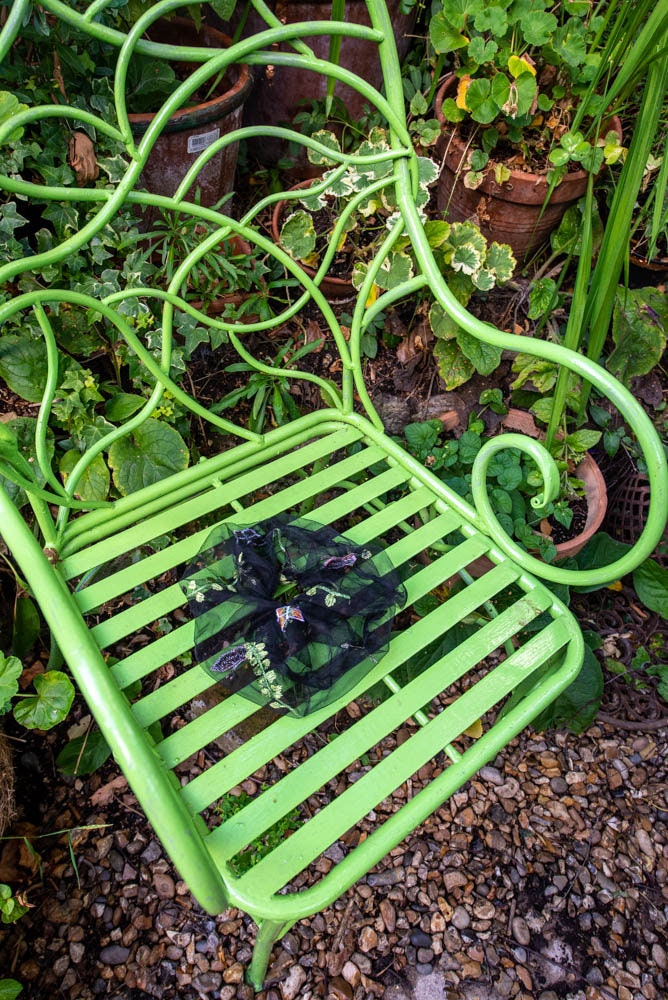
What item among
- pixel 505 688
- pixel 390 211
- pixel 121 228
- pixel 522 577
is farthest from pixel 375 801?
pixel 390 211

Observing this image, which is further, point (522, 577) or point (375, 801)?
point (522, 577)

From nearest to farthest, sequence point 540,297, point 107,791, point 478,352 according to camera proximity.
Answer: point 107,791
point 478,352
point 540,297

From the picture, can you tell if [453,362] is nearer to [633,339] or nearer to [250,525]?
[633,339]

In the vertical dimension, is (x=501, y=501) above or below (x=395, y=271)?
below

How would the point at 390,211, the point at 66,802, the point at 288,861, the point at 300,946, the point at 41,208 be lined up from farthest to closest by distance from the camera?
the point at 390,211
the point at 41,208
the point at 66,802
the point at 300,946
the point at 288,861

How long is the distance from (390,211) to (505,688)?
61.2 inches

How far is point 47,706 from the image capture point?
1.24m

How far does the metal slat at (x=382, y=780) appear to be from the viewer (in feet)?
2.82

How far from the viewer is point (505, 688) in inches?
42.1

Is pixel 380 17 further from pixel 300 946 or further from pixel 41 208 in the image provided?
pixel 300 946

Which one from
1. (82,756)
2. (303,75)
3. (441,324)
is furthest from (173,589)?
(303,75)

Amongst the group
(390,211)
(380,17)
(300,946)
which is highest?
(380,17)

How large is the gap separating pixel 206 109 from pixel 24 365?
80cm

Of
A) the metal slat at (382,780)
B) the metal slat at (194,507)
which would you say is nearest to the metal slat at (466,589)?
the metal slat at (382,780)
